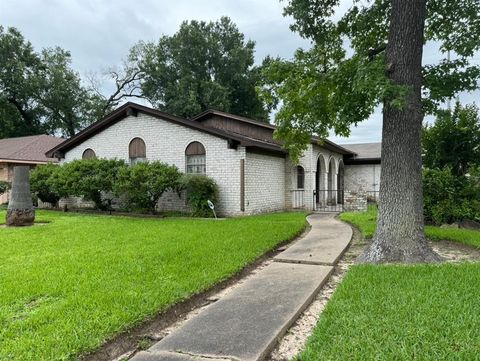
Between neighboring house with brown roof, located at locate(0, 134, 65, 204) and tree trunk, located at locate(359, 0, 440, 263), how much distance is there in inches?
730

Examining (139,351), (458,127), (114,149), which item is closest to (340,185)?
(458,127)

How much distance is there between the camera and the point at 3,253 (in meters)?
6.25

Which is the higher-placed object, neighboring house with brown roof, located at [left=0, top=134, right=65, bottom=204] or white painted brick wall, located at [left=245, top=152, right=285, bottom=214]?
neighboring house with brown roof, located at [left=0, top=134, right=65, bottom=204]

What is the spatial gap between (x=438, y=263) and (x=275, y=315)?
340 centimetres

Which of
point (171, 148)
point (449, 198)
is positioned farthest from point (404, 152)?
point (171, 148)

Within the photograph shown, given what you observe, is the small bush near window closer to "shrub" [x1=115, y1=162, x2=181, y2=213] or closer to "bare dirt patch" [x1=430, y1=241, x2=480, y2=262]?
"bare dirt patch" [x1=430, y1=241, x2=480, y2=262]

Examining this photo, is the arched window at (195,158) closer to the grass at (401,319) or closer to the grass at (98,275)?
the grass at (98,275)

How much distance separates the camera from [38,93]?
93.7ft

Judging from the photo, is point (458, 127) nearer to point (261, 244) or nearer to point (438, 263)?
point (438, 263)

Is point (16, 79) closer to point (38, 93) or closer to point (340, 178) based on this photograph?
point (38, 93)

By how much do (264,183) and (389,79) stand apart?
28.2 ft

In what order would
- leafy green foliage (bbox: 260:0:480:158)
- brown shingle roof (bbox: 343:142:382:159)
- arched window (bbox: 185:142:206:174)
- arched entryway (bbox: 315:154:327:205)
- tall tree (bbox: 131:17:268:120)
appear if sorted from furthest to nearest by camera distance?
tall tree (bbox: 131:17:268:120) < brown shingle roof (bbox: 343:142:382:159) < arched entryway (bbox: 315:154:327:205) < arched window (bbox: 185:142:206:174) < leafy green foliage (bbox: 260:0:480:158)

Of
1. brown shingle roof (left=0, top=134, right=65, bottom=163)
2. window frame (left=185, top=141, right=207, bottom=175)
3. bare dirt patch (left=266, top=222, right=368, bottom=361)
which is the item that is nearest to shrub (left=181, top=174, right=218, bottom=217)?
window frame (left=185, top=141, right=207, bottom=175)

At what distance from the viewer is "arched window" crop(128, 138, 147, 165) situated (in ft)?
46.0
